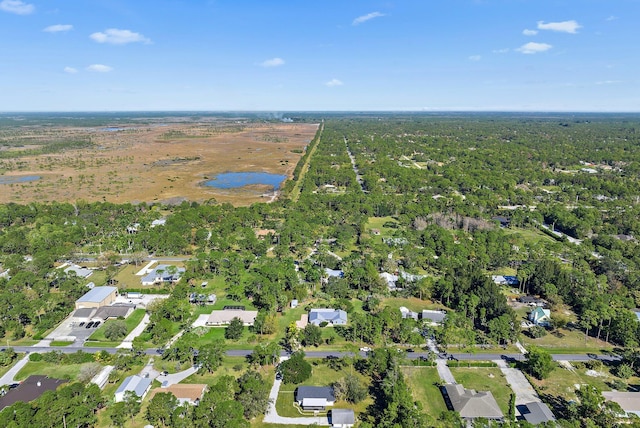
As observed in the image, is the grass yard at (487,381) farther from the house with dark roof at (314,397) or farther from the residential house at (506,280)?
the residential house at (506,280)

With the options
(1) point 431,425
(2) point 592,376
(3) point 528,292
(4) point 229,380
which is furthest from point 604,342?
(4) point 229,380

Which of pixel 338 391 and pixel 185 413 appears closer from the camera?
pixel 185 413

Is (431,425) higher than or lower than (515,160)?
lower

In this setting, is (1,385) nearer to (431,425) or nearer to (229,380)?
(229,380)

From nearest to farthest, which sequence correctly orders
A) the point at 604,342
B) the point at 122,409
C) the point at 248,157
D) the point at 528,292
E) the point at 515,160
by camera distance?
the point at 122,409 → the point at 604,342 → the point at 528,292 → the point at 515,160 → the point at 248,157

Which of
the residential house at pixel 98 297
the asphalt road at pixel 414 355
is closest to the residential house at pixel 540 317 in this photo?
the asphalt road at pixel 414 355

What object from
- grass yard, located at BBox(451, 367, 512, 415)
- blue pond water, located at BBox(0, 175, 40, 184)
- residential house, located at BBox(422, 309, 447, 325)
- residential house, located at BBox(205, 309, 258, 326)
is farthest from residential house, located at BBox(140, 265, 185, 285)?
blue pond water, located at BBox(0, 175, 40, 184)

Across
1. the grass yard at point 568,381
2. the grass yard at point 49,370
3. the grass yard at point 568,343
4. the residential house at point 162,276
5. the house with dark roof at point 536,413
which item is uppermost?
the residential house at point 162,276
